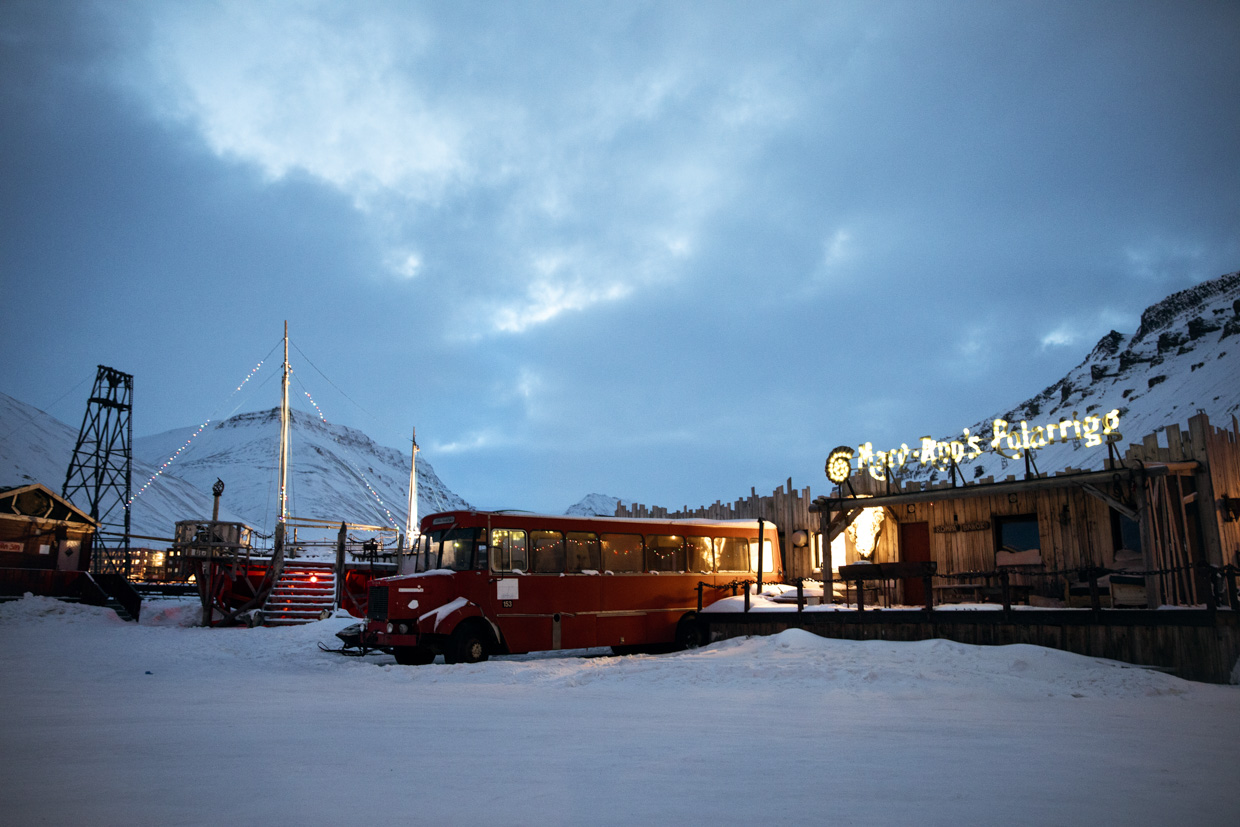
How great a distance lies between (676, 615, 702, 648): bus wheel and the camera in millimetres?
16372

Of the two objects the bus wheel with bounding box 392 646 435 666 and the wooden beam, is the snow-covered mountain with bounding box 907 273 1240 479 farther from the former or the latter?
the bus wheel with bounding box 392 646 435 666

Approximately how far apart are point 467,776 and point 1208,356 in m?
100

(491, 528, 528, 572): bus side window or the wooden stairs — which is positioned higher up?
(491, 528, 528, 572): bus side window

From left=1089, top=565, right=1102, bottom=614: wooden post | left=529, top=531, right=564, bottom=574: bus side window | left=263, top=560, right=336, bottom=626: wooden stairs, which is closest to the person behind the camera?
left=1089, top=565, right=1102, bottom=614: wooden post

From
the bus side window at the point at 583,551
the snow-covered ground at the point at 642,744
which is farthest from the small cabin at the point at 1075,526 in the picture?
the bus side window at the point at 583,551

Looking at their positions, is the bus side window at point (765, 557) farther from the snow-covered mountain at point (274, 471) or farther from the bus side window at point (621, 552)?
the snow-covered mountain at point (274, 471)

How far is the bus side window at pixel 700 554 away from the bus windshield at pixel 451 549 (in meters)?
5.43

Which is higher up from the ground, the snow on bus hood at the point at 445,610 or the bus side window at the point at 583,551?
the bus side window at the point at 583,551

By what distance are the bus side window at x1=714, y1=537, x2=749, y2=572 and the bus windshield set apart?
6.38 metres

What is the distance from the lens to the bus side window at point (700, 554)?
17000 millimetres

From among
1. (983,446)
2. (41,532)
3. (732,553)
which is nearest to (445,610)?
(732,553)

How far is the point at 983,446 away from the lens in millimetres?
19500

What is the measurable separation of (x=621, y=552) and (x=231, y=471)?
114 meters

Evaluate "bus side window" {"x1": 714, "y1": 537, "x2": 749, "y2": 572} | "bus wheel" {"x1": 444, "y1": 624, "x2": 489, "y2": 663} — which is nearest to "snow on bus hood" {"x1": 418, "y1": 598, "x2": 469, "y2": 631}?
"bus wheel" {"x1": 444, "y1": 624, "x2": 489, "y2": 663}
